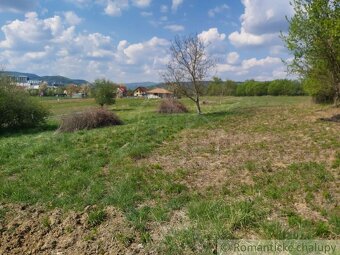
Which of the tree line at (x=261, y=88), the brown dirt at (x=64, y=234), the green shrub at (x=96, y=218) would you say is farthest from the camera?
the tree line at (x=261, y=88)

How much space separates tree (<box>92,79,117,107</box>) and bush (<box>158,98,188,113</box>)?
24279 mm

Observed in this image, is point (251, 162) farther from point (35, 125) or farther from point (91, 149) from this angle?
point (35, 125)

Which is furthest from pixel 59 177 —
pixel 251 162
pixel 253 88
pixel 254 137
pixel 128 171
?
pixel 253 88

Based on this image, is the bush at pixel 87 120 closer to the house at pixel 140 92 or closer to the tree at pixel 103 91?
the tree at pixel 103 91

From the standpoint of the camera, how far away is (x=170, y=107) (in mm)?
Result: 35250

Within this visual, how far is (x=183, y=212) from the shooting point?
597 centimetres

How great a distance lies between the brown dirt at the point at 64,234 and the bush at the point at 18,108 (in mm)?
21414

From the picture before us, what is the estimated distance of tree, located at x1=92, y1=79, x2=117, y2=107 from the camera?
5803 centimetres

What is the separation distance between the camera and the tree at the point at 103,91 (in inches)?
2285

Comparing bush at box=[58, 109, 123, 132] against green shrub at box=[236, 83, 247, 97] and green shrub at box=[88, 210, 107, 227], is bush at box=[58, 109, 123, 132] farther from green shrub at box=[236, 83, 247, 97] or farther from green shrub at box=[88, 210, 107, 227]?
green shrub at box=[236, 83, 247, 97]

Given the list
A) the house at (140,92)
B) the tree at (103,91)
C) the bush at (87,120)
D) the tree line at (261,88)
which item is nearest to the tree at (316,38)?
the bush at (87,120)

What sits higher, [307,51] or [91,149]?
[307,51]

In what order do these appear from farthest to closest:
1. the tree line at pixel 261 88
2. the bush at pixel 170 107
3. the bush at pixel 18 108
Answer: the tree line at pixel 261 88 < the bush at pixel 170 107 < the bush at pixel 18 108

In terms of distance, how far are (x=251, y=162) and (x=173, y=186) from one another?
2800mm
